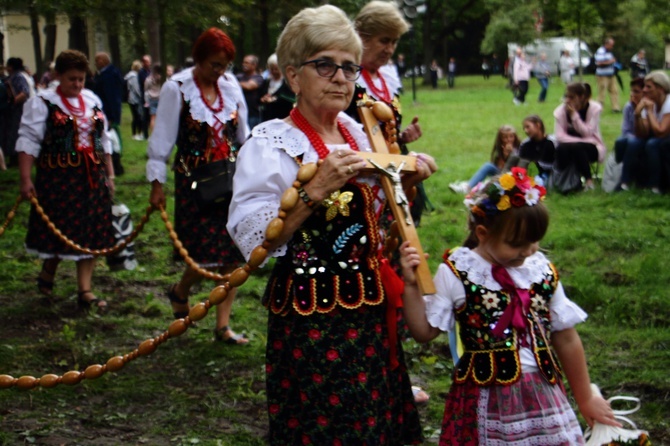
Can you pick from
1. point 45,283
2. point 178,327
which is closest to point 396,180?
point 178,327

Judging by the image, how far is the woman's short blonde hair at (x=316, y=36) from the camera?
3.39 metres

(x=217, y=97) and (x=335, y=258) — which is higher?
(x=217, y=97)

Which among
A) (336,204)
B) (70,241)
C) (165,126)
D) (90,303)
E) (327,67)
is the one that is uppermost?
(327,67)

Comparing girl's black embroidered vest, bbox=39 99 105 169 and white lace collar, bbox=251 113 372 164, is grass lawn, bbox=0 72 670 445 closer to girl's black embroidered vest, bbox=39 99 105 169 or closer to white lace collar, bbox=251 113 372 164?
girl's black embroidered vest, bbox=39 99 105 169

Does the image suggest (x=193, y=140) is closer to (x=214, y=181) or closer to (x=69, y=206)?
(x=214, y=181)

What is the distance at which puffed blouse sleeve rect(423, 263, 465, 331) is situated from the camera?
11.2 ft

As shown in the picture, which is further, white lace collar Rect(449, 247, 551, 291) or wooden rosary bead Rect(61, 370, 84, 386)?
wooden rosary bead Rect(61, 370, 84, 386)

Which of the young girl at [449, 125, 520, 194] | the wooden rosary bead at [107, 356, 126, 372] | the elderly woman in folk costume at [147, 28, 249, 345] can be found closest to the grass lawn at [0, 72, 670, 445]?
the young girl at [449, 125, 520, 194]

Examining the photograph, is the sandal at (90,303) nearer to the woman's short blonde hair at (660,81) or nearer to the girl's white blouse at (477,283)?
the girl's white blouse at (477,283)

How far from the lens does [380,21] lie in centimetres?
511

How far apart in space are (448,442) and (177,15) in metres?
10.9

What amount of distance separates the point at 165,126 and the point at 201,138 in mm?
260

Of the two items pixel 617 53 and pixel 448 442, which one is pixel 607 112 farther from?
pixel 617 53

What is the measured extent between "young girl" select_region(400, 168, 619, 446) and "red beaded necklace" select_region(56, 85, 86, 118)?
15.6 ft
